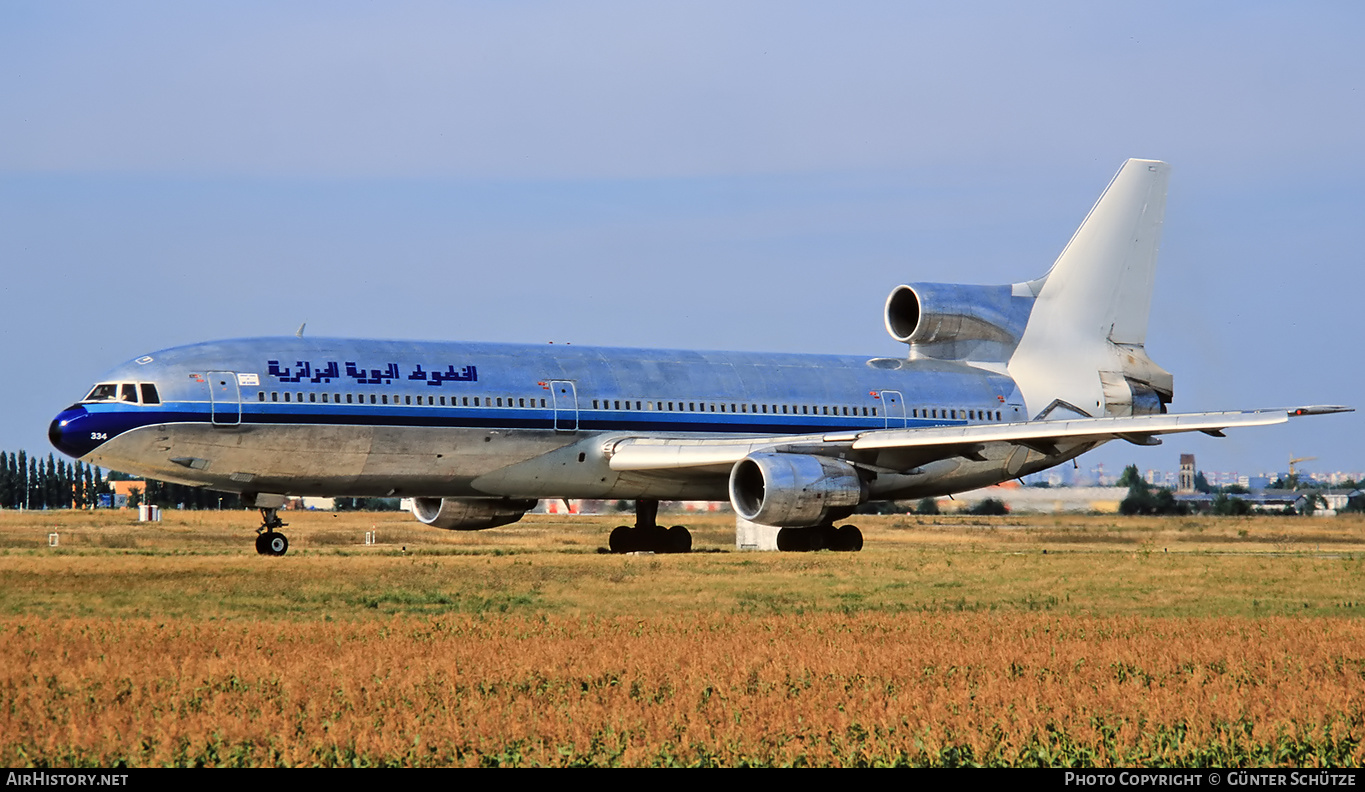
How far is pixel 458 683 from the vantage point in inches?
516

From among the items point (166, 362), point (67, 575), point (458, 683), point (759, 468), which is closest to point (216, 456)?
point (166, 362)

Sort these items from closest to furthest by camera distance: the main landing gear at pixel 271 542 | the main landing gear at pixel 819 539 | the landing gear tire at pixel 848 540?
the main landing gear at pixel 271 542, the main landing gear at pixel 819 539, the landing gear tire at pixel 848 540

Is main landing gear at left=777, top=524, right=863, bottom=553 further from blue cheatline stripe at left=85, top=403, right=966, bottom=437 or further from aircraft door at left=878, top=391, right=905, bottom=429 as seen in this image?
aircraft door at left=878, top=391, right=905, bottom=429

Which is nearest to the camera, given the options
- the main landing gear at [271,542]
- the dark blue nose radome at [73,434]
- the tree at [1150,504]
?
the dark blue nose radome at [73,434]

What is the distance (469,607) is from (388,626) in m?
2.59

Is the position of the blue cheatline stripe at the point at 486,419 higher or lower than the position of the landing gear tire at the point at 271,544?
higher

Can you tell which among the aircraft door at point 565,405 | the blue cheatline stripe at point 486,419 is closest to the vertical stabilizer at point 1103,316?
the blue cheatline stripe at point 486,419

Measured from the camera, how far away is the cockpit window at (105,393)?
1073 inches

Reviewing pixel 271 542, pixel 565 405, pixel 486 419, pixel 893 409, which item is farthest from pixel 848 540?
pixel 271 542

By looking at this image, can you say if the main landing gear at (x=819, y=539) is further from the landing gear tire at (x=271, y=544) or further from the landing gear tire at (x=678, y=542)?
the landing gear tire at (x=271, y=544)

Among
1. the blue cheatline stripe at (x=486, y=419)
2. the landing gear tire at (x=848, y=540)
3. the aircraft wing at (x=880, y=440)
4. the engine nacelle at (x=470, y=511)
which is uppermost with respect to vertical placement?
the blue cheatline stripe at (x=486, y=419)

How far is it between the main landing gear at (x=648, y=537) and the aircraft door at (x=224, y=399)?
9536 millimetres

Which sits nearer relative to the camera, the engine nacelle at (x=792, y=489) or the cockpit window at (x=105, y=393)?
the cockpit window at (x=105, y=393)

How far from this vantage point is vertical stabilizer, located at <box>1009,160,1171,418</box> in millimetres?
38156
